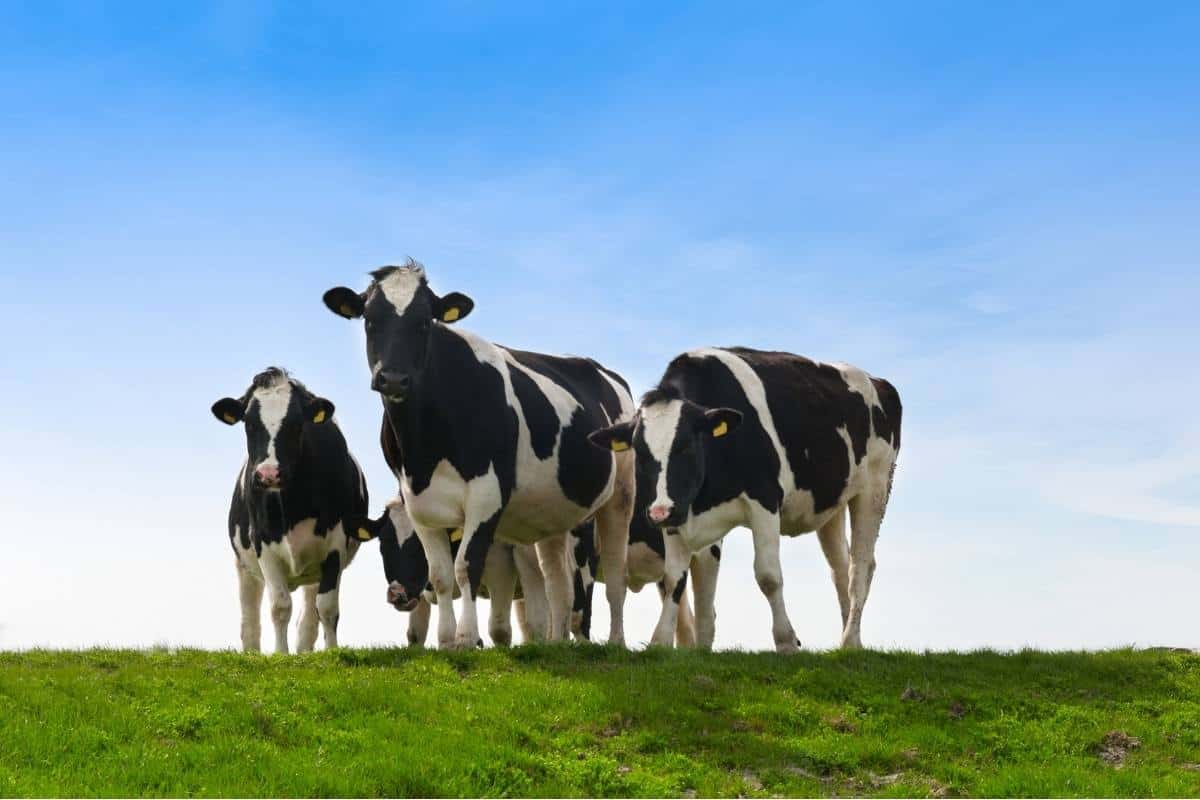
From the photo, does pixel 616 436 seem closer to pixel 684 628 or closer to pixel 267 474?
pixel 267 474

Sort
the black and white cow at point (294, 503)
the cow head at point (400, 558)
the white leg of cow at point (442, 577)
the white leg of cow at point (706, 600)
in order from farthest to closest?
the cow head at point (400, 558), the white leg of cow at point (706, 600), the black and white cow at point (294, 503), the white leg of cow at point (442, 577)

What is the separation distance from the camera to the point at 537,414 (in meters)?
20.7

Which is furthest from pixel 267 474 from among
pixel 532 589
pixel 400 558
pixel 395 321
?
pixel 532 589

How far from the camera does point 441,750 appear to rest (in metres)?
15.0

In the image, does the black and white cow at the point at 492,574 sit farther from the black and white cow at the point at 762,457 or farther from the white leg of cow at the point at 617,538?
the black and white cow at the point at 762,457

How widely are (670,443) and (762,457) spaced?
1574 millimetres

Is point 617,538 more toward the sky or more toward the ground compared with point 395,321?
more toward the ground

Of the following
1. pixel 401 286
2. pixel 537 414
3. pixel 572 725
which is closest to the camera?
pixel 572 725

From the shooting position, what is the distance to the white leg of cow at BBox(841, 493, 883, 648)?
23.4 meters

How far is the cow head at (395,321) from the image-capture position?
1869cm

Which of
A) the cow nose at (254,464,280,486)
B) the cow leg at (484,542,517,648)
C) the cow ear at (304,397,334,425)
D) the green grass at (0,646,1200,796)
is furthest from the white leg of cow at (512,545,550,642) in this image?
the cow nose at (254,464,280,486)

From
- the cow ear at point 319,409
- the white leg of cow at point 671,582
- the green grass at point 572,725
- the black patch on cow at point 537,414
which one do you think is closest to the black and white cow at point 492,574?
the cow ear at point 319,409

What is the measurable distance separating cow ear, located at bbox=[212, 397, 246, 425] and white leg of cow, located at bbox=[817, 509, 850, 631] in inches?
358

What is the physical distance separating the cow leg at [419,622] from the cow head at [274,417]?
145 inches
